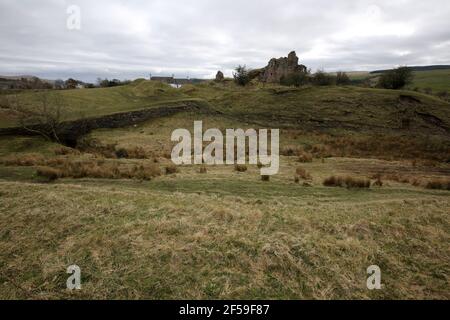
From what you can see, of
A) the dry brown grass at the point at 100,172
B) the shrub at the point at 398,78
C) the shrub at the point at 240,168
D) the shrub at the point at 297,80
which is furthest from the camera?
the shrub at the point at 297,80

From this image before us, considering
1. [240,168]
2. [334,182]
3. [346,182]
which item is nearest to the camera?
[346,182]

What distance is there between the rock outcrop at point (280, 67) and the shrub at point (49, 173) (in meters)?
82.8

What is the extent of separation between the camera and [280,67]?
9662 cm

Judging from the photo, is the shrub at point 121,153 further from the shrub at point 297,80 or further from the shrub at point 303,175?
the shrub at point 297,80

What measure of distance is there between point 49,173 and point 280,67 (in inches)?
3516

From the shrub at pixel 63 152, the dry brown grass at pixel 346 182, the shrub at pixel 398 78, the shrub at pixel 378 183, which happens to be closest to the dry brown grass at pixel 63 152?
the shrub at pixel 63 152

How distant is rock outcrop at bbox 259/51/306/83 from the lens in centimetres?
9444

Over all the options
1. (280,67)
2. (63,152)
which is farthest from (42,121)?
(280,67)

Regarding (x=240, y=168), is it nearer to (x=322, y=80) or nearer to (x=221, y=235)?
(x=221, y=235)

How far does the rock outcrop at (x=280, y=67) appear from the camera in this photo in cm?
9444

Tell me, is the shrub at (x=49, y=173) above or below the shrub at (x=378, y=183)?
above

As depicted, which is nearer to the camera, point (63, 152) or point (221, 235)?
point (221, 235)
